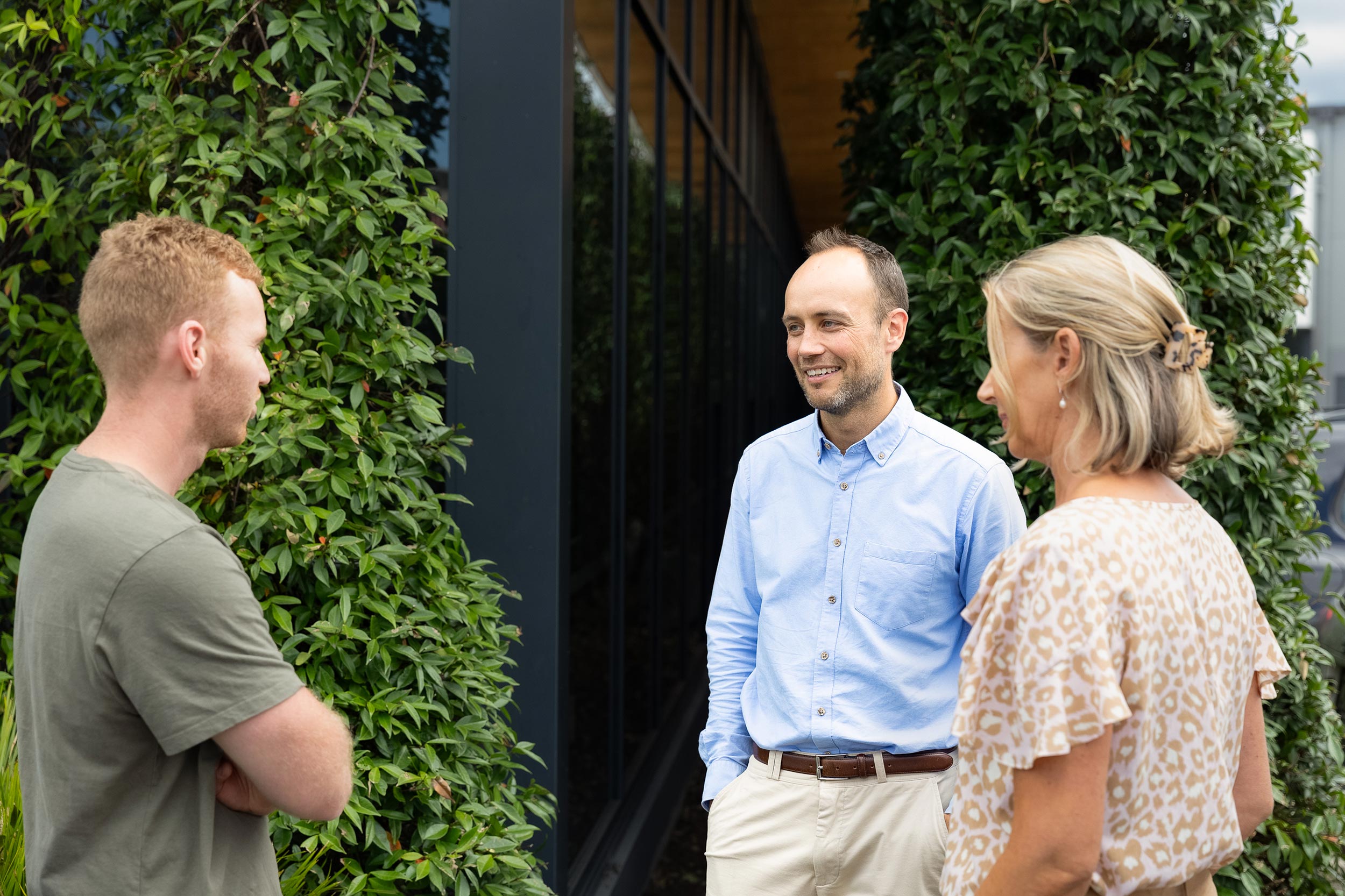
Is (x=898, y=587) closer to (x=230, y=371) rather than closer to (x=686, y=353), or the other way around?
(x=230, y=371)

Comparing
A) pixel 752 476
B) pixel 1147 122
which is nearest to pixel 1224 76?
pixel 1147 122

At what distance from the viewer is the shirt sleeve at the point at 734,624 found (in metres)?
2.61

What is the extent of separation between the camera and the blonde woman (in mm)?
1459

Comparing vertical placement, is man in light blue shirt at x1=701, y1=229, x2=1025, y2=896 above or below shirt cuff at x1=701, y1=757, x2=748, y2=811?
above

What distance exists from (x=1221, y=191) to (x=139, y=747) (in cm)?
353

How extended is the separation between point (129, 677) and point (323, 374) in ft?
4.76

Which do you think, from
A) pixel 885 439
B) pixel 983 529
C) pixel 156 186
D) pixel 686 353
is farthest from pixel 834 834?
pixel 686 353

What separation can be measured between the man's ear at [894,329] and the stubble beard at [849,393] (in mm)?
95

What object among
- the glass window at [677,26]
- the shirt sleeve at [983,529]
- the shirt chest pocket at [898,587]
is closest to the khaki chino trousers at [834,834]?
the shirt chest pocket at [898,587]

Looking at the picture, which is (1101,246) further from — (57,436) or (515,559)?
(57,436)

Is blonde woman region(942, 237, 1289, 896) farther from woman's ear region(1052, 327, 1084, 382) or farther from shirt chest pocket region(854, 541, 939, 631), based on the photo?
shirt chest pocket region(854, 541, 939, 631)

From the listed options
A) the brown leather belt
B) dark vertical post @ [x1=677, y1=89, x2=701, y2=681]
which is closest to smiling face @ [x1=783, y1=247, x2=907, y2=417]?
the brown leather belt

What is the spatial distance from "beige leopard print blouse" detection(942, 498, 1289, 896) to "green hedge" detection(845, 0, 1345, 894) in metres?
2.14

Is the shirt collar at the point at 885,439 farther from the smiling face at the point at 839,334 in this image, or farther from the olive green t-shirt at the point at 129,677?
the olive green t-shirt at the point at 129,677
